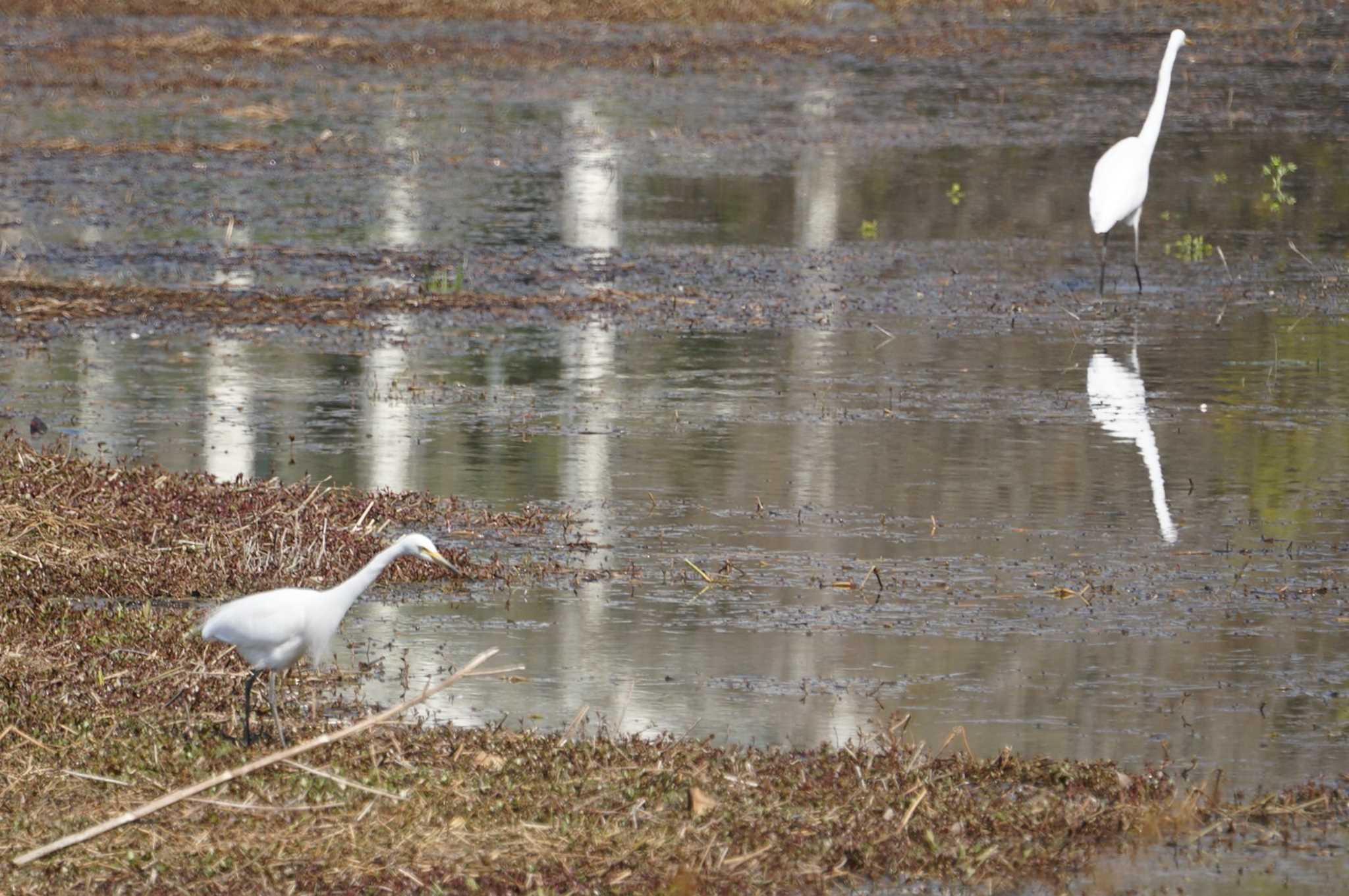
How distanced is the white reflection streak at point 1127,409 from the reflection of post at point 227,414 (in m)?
4.96

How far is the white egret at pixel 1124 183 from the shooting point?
18984 mm

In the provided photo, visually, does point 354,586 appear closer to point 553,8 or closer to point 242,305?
point 242,305

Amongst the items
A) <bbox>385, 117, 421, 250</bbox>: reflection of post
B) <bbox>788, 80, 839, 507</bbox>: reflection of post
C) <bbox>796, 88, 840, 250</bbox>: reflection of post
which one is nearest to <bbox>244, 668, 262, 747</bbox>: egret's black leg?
<bbox>788, 80, 839, 507</bbox>: reflection of post

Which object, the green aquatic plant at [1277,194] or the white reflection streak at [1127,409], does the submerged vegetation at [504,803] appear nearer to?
the white reflection streak at [1127,409]

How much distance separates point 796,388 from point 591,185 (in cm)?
1025

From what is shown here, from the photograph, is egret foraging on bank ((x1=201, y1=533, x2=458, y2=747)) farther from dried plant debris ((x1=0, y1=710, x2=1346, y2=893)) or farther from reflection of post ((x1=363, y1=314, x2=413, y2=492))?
reflection of post ((x1=363, y1=314, x2=413, y2=492))

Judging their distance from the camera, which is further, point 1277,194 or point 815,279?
point 1277,194

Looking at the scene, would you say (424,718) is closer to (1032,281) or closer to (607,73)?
(1032,281)

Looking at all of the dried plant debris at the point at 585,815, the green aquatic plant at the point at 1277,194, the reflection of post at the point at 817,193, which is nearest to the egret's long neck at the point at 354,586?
the dried plant debris at the point at 585,815

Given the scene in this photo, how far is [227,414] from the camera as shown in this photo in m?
14.6

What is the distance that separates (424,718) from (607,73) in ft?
94.6

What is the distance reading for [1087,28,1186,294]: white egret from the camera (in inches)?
747

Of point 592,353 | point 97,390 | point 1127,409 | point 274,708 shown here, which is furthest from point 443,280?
point 274,708

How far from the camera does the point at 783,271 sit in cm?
1998
